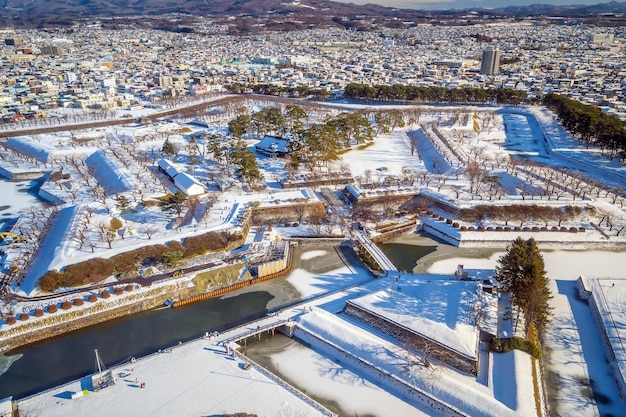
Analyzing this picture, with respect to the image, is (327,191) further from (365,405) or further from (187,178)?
(365,405)

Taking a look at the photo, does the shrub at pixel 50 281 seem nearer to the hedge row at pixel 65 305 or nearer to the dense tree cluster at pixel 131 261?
the dense tree cluster at pixel 131 261

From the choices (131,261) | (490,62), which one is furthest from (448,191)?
(490,62)

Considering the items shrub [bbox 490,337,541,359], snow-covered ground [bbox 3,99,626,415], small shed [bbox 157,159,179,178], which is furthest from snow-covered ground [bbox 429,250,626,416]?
small shed [bbox 157,159,179,178]

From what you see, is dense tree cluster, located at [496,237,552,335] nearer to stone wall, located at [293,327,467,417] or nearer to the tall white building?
stone wall, located at [293,327,467,417]

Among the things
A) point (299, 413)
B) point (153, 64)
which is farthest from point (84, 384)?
point (153, 64)

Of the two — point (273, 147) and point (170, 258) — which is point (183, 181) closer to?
point (170, 258)
